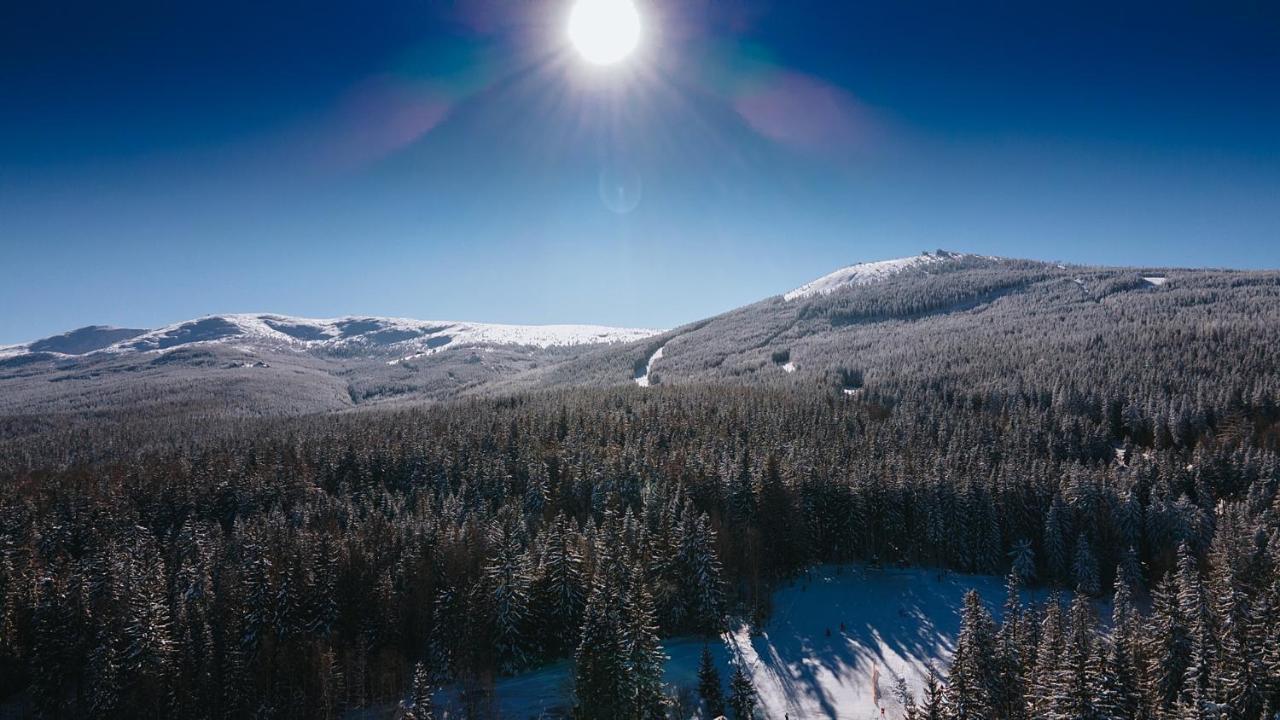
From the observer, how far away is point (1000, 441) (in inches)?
4146

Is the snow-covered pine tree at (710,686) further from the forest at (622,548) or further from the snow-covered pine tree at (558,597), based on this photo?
the snow-covered pine tree at (558,597)

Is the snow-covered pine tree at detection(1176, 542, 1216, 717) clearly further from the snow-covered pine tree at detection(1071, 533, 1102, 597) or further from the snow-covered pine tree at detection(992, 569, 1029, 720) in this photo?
the snow-covered pine tree at detection(1071, 533, 1102, 597)

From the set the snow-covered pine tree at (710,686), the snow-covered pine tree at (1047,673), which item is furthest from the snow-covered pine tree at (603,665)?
the snow-covered pine tree at (1047,673)

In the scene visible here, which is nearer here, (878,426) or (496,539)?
(496,539)

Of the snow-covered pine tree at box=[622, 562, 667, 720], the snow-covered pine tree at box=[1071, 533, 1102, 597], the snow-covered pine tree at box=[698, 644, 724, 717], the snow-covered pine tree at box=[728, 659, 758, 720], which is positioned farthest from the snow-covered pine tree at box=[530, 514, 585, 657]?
the snow-covered pine tree at box=[1071, 533, 1102, 597]

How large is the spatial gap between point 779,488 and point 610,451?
33212 millimetres

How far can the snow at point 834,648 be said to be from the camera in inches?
1858

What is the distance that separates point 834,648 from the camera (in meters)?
57.5

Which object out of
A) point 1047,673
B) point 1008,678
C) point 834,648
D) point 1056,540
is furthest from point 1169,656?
point 1056,540

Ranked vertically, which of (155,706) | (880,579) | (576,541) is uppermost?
(576,541)

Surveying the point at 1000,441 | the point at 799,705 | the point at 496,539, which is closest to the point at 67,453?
the point at 496,539

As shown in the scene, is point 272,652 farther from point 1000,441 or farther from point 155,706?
point 1000,441

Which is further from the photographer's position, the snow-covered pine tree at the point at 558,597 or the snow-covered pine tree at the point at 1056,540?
the snow-covered pine tree at the point at 1056,540

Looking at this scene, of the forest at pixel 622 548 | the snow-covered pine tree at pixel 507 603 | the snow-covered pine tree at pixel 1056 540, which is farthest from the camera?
the snow-covered pine tree at pixel 1056 540
